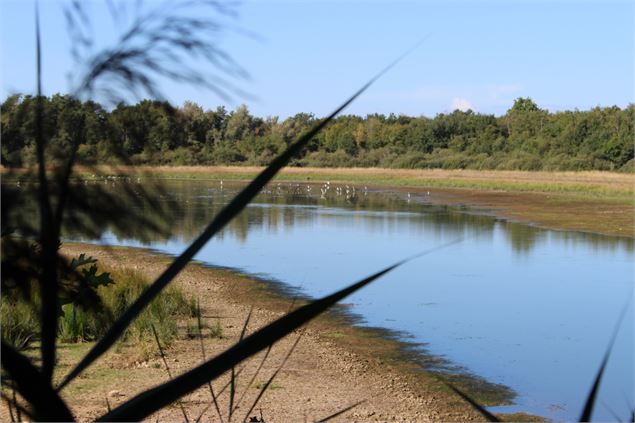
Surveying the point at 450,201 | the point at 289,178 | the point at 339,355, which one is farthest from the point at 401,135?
the point at 339,355

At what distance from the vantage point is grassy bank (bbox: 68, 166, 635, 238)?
25647 millimetres

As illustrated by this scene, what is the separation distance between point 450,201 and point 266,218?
35.2 feet

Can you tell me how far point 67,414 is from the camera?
833mm

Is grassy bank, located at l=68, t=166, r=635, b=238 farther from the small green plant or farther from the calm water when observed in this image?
the small green plant

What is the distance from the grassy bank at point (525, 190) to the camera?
25.6 m

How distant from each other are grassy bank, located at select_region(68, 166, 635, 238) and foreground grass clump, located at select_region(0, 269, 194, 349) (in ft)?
9.06

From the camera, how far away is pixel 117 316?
28.1 ft

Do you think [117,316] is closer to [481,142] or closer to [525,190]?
[525,190]

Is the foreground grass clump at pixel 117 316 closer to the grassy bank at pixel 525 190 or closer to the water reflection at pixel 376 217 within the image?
the water reflection at pixel 376 217

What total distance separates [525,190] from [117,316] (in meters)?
35.0

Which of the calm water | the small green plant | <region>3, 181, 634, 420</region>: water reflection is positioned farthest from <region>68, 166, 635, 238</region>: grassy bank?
the small green plant

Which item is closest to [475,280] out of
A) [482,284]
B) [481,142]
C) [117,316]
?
[482,284]

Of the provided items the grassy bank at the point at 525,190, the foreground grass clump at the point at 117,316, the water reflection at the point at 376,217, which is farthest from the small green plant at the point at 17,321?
the grassy bank at the point at 525,190

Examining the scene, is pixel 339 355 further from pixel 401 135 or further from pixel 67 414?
pixel 401 135
